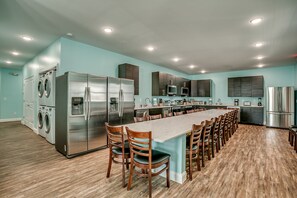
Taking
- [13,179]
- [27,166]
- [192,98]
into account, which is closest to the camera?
[13,179]

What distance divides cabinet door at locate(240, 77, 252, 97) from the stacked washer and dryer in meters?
8.64

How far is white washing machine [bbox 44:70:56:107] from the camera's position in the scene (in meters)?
4.32

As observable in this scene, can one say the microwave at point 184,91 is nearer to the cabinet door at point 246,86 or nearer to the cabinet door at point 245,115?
the cabinet door at point 246,86

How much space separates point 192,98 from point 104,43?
7448 millimetres

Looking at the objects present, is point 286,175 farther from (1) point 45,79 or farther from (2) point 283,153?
(1) point 45,79

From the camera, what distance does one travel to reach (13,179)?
2539mm

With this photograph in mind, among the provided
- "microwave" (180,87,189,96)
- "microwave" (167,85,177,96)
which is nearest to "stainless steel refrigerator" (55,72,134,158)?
"microwave" (167,85,177,96)

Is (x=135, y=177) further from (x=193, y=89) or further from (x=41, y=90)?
(x=193, y=89)

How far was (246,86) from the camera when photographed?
26.1 feet

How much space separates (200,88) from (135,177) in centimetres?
799

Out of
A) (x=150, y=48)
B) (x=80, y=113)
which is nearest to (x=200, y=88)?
(x=150, y=48)

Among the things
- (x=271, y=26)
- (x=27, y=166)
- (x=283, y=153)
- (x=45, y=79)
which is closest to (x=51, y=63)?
(x=45, y=79)

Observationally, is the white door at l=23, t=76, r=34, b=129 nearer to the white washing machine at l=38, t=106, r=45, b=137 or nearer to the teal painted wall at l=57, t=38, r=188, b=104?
the white washing machine at l=38, t=106, r=45, b=137

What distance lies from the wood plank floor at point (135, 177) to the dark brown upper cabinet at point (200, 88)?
18.4 ft
